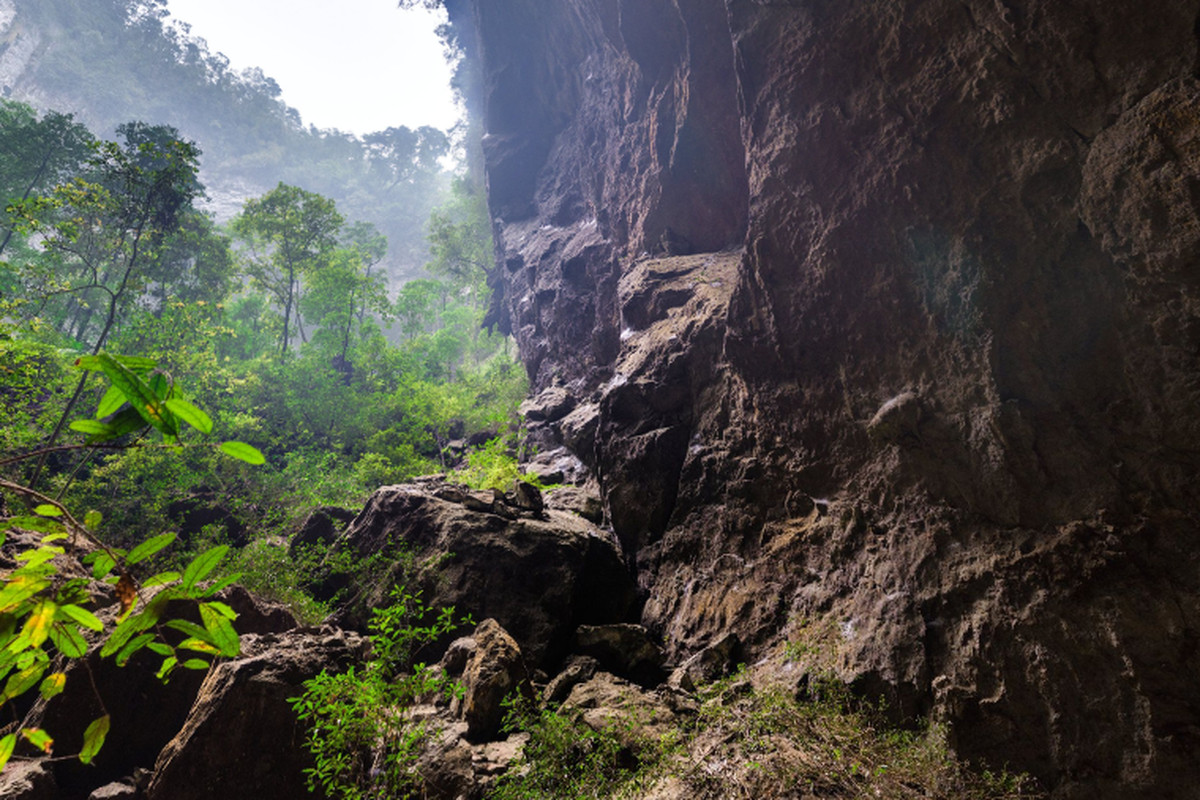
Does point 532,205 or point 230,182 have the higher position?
point 230,182

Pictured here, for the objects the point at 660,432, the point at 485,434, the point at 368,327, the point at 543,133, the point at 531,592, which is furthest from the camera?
the point at 368,327

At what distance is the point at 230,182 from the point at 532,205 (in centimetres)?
4317

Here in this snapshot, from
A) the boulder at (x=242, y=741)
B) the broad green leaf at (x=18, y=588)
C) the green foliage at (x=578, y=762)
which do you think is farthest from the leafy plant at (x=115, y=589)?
the boulder at (x=242, y=741)

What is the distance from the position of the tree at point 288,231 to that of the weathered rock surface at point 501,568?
54.6ft

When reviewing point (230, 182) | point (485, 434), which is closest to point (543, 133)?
point (485, 434)

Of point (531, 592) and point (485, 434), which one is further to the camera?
point (485, 434)

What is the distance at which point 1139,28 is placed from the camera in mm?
3674

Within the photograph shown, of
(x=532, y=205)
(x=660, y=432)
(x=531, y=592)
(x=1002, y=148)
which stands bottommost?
(x=531, y=592)

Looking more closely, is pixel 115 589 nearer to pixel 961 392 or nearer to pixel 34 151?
pixel 961 392

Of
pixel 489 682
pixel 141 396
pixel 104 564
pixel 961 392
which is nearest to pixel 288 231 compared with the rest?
pixel 489 682

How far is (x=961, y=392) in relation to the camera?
4543 millimetres

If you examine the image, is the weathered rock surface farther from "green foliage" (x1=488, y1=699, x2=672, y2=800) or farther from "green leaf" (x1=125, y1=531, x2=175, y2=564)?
"green leaf" (x1=125, y1=531, x2=175, y2=564)

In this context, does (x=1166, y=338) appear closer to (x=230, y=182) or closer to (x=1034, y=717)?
(x=1034, y=717)

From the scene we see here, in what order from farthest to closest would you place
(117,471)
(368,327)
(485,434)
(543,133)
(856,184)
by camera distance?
1. (368,327)
2. (543,133)
3. (485,434)
4. (117,471)
5. (856,184)
